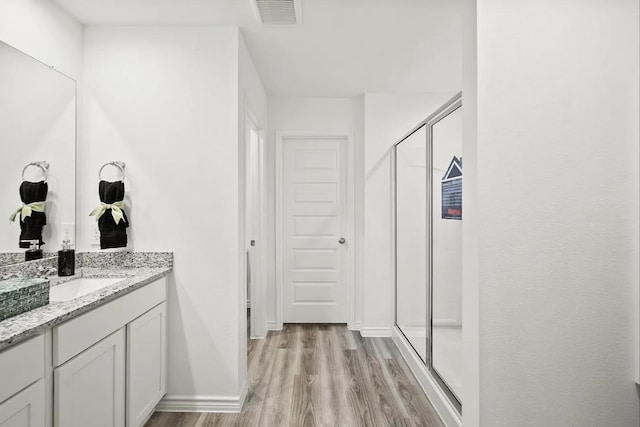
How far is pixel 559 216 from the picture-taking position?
1651 millimetres

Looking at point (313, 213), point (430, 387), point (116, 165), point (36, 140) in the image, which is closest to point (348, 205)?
point (313, 213)

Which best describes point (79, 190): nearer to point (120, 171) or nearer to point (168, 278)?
point (120, 171)

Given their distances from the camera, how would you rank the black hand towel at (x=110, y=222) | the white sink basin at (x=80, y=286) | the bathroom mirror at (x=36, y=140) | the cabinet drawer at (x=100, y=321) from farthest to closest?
the black hand towel at (x=110, y=222)
the white sink basin at (x=80, y=286)
the bathroom mirror at (x=36, y=140)
the cabinet drawer at (x=100, y=321)

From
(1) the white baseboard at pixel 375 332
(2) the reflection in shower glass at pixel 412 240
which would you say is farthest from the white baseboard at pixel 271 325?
(2) the reflection in shower glass at pixel 412 240

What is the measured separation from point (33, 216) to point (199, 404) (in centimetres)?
146

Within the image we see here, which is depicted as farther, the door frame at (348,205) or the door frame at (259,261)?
the door frame at (348,205)

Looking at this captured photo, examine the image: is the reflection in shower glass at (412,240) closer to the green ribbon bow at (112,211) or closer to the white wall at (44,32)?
the green ribbon bow at (112,211)

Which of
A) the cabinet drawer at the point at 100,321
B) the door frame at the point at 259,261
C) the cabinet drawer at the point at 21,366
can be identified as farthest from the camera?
the door frame at the point at 259,261

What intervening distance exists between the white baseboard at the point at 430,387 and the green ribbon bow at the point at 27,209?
256 centimetres

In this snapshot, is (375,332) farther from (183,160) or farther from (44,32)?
(44,32)

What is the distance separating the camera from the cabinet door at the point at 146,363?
1980 mm

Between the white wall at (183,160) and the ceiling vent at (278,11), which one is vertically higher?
the ceiling vent at (278,11)

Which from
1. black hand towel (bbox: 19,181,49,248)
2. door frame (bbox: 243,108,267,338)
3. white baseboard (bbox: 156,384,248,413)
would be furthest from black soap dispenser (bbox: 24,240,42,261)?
door frame (bbox: 243,108,267,338)

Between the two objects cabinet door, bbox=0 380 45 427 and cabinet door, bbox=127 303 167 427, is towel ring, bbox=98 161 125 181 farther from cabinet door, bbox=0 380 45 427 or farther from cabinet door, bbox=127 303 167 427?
cabinet door, bbox=0 380 45 427
